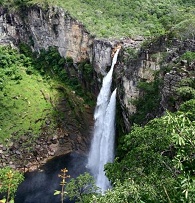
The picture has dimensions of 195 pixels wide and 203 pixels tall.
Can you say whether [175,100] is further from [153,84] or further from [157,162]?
[157,162]

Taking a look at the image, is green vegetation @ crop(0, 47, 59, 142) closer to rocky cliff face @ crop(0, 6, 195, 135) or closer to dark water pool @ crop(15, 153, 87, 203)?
rocky cliff face @ crop(0, 6, 195, 135)

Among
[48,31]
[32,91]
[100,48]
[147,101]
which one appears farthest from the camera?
[48,31]

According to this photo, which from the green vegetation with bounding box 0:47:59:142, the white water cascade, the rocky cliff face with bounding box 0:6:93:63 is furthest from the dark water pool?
the rocky cliff face with bounding box 0:6:93:63

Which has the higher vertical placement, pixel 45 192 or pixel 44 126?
pixel 44 126

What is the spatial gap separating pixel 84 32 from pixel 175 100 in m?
21.9

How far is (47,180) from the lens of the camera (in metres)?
31.6

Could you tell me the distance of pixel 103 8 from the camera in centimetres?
4322

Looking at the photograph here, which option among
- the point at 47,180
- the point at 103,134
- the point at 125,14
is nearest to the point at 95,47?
the point at 125,14

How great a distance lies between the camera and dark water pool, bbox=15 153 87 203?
94.0 feet

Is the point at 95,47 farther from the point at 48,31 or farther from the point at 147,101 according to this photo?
the point at 147,101

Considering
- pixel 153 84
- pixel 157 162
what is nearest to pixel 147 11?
pixel 153 84

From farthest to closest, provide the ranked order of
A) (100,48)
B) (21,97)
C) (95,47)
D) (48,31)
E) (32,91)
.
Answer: (48,31) < (32,91) < (21,97) < (95,47) < (100,48)

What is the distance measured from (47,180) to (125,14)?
23.8m

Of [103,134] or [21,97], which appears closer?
[103,134]
